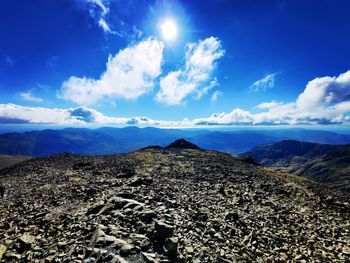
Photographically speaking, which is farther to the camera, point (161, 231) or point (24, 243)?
point (161, 231)

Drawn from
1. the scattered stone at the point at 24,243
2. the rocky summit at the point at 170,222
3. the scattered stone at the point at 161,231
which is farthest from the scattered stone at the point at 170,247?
the scattered stone at the point at 24,243

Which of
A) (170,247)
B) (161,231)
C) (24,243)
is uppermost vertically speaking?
(161,231)

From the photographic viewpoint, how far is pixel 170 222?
16.2m

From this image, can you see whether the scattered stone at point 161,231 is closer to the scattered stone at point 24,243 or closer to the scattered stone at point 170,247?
the scattered stone at point 170,247

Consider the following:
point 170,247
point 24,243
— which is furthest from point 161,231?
point 24,243

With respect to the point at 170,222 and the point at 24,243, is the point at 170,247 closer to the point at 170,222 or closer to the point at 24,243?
the point at 170,222

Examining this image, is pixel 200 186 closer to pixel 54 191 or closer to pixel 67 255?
pixel 54 191

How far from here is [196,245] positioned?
14.1 m

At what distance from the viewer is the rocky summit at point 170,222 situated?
12.7 m

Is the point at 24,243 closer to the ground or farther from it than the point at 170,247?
closer to the ground

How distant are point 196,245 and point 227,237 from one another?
10.7ft

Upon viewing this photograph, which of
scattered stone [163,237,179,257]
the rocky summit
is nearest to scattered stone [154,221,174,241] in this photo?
the rocky summit

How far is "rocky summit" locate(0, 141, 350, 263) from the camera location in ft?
41.7

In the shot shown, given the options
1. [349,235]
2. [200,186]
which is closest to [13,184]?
[200,186]
